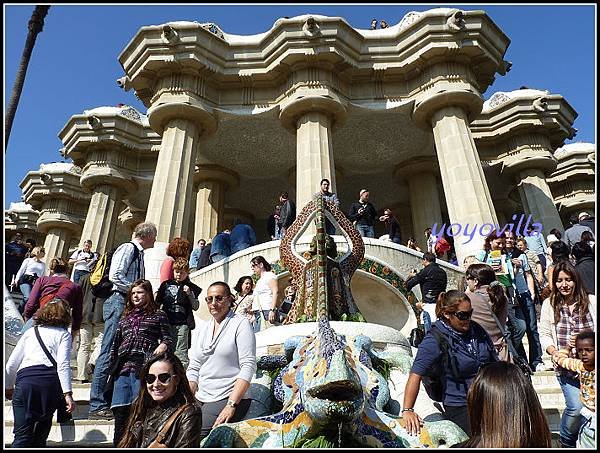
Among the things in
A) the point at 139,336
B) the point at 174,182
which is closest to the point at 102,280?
the point at 139,336

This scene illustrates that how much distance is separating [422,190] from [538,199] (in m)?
4.65

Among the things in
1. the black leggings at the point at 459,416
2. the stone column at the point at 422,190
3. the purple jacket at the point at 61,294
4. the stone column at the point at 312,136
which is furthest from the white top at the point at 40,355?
the stone column at the point at 422,190

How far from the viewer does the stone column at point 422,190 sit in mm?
20516

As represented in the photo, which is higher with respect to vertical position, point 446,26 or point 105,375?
point 446,26

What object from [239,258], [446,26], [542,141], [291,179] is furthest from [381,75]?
[239,258]

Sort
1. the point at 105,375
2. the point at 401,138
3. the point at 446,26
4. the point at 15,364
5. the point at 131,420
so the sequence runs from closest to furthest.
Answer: the point at 131,420 → the point at 15,364 → the point at 105,375 → the point at 446,26 → the point at 401,138

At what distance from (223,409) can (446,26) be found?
16.4 metres

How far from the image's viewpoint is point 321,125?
55.4 ft

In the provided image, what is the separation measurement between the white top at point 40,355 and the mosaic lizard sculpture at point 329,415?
172 cm

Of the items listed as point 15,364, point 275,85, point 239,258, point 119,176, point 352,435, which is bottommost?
point 352,435

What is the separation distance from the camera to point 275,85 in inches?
728

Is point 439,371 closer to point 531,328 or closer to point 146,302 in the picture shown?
point 146,302

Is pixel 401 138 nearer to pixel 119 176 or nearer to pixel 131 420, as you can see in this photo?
pixel 119 176

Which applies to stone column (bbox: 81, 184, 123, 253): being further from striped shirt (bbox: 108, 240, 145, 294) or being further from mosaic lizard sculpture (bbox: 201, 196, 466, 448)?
mosaic lizard sculpture (bbox: 201, 196, 466, 448)
